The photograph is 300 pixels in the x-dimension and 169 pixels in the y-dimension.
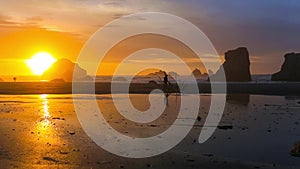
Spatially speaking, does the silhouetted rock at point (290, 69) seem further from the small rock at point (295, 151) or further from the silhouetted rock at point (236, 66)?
the small rock at point (295, 151)

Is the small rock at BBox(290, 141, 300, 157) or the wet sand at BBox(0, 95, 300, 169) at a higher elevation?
the wet sand at BBox(0, 95, 300, 169)

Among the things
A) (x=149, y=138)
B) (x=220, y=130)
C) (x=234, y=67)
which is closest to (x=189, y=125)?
(x=220, y=130)

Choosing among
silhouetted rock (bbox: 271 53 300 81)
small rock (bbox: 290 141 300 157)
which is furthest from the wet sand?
silhouetted rock (bbox: 271 53 300 81)

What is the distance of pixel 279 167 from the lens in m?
13.2

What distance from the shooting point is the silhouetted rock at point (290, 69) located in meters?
154

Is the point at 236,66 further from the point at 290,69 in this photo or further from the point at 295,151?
the point at 295,151

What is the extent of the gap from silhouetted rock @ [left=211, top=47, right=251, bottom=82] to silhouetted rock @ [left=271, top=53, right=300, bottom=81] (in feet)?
36.9

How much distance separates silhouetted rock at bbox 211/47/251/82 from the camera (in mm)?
161250

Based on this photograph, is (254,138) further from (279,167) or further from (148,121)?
(148,121)

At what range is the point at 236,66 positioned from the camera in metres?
166

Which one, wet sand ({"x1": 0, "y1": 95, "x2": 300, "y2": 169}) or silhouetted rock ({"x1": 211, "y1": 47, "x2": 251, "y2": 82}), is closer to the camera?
wet sand ({"x1": 0, "y1": 95, "x2": 300, "y2": 169})

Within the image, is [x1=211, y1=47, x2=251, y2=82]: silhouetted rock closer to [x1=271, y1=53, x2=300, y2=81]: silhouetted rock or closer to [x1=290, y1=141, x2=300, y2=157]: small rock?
[x1=271, y1=53, x2=300, y2=81]: silhouetted rock

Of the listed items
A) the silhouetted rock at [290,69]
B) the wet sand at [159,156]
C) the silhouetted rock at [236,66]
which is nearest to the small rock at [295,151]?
the wet sand at [159,156]

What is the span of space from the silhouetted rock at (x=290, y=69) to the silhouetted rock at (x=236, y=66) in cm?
1124
